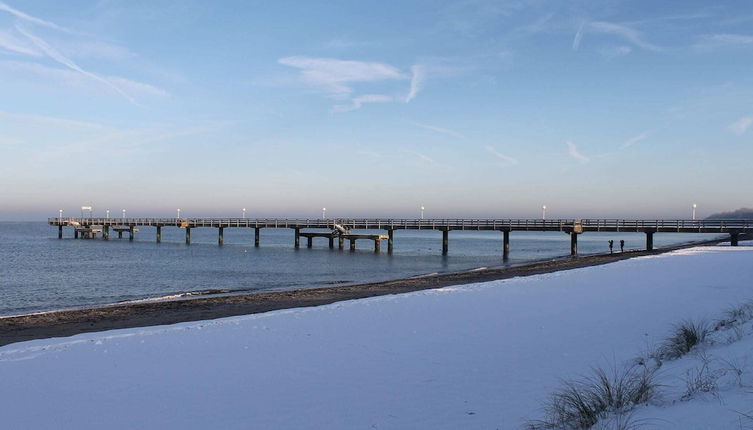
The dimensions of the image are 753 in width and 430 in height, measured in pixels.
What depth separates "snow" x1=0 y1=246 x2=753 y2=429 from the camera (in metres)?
5.89

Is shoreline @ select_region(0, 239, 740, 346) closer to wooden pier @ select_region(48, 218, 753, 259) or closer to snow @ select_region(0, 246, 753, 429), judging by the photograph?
snow @ select_region(0, 246, 753, 429)

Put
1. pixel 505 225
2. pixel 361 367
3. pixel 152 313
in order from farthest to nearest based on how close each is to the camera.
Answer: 1. pixel 505 225
2. pixel 152 313
3. pixel 361 367

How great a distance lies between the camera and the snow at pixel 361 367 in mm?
5887

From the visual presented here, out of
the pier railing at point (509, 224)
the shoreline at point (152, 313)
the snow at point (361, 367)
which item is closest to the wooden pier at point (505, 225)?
the pier railing at point (509, 224)

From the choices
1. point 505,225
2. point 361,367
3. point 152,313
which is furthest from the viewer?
point 505,225

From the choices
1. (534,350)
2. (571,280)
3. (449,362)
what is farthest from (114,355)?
(571,280)

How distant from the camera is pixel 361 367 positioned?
8000 millimetres

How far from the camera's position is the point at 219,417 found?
6066 millimetres

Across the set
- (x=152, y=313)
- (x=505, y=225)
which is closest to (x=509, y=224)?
(x=505, y=225)

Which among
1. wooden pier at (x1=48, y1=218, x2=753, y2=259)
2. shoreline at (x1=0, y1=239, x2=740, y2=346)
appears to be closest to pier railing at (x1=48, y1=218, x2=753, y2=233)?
wooden pier at (x1=48, y1=218, x2=753, y2=259)

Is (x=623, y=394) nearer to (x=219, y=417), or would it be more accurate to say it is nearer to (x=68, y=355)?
(x=219, y=417)

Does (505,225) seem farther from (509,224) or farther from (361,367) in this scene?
(361,367)

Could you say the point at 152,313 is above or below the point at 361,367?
below

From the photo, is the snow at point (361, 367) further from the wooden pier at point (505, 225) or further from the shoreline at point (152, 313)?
the wooden pier at point (505, 225)
